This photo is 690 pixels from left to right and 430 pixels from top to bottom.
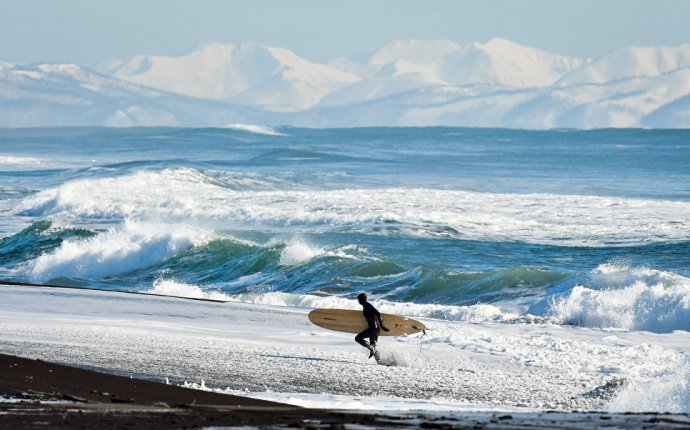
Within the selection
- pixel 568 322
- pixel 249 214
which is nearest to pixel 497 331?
pixel 568 322

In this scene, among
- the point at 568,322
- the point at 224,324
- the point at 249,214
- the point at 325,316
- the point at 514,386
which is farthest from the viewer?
the point at 249,214

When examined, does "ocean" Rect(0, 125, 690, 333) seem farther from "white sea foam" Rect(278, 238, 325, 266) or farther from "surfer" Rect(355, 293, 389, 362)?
"surfer" Rect(355, 293, 389, 362)

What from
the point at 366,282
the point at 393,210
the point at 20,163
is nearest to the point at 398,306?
the point at 366,282

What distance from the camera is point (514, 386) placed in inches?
465

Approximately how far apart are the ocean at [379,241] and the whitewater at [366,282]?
0.07m

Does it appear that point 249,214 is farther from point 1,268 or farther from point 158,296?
point 158,296

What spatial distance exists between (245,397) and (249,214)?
24.3 meters

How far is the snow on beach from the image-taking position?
11.0m

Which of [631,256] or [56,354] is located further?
[631,256]

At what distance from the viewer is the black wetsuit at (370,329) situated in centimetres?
1331

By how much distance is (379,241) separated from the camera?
2798 centimetres

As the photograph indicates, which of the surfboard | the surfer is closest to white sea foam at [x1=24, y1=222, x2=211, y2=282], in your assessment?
the surfboard

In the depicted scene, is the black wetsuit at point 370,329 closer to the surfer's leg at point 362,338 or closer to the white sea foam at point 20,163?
the surfer's leg at point 362,338

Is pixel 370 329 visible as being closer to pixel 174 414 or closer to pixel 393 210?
pixel 174 414
